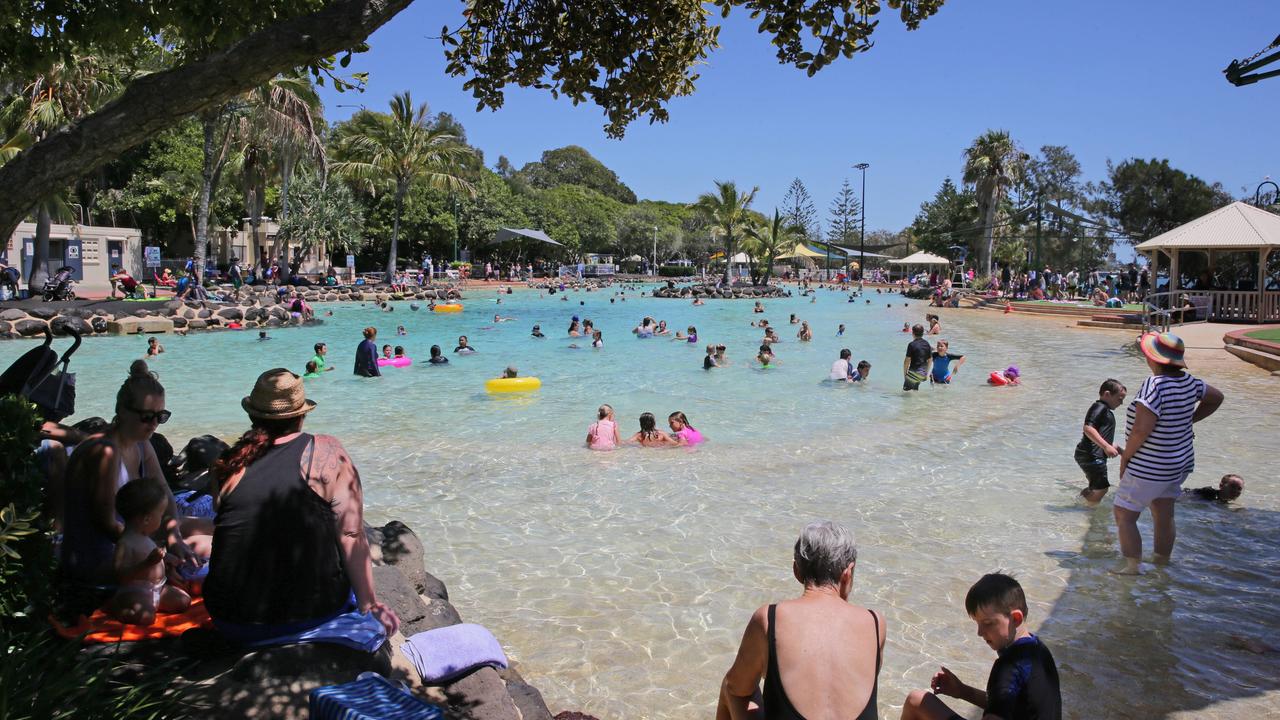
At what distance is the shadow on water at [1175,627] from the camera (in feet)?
15.5

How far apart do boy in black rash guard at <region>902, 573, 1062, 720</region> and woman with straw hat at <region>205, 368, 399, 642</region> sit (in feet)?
8.70

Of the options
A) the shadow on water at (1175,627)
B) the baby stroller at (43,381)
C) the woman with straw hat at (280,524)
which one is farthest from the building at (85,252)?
the shadow on water at (1175,627)

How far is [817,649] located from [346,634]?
2.07m

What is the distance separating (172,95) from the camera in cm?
369

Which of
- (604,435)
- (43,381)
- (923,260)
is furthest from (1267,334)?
(923,260)

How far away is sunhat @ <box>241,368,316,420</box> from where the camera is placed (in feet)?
11.1

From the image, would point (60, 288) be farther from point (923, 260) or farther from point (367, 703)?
point (923, 260)

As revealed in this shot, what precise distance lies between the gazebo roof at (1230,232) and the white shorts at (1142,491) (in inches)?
887

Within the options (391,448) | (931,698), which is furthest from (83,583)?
(391,448)

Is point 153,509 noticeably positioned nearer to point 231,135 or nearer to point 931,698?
point 931,698

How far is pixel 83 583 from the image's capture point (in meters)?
4.15

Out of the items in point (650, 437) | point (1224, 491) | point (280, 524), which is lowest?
point (650, 437)

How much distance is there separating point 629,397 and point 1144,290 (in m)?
26.9

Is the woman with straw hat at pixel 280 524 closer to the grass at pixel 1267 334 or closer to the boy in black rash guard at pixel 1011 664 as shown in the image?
the boy in black rash guard at pixel 1011 664
